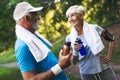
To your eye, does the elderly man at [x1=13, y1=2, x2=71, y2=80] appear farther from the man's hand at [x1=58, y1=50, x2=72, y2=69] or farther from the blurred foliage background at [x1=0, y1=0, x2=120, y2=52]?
the blurred foliage background at [x1=0, y1=0, x2=120, y2=52]

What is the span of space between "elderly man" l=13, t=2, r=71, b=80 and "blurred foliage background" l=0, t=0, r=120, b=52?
6.52m

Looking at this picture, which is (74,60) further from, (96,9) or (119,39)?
(96,9)

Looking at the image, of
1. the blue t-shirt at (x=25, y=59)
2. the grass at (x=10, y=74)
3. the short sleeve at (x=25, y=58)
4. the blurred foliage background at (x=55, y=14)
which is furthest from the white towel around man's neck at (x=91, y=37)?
the grass at (x=10, y=74)

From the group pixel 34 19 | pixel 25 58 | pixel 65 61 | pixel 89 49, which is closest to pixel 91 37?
pixel 89 49

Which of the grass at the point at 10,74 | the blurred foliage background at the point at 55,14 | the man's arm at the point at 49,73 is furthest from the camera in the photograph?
the grass at the point at 10,74

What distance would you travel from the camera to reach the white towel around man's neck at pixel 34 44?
389cm

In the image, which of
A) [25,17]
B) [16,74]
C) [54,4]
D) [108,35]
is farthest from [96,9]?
[25,17]

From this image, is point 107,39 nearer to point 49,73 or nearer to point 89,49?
point 89,49

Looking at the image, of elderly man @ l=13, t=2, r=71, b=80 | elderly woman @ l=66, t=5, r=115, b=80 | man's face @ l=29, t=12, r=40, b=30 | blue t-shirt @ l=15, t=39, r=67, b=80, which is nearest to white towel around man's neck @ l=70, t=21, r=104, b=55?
elderly woman @ l=66, t=5, r=115, b=80

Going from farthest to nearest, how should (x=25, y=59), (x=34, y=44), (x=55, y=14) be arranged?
(x=55, y=14), (x=34, y=44), (x=25, y=59)

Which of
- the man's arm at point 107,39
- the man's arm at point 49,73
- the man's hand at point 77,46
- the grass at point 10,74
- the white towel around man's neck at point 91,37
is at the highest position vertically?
the man's arm at point 49,73

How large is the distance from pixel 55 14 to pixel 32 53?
14086mm

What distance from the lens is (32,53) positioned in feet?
12.7

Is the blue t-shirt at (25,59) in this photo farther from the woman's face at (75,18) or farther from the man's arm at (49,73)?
the woman's face at (75,18)
